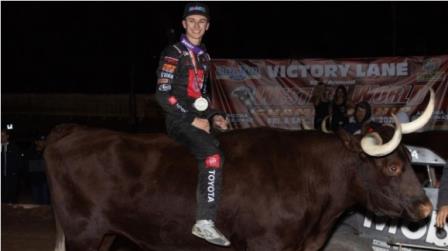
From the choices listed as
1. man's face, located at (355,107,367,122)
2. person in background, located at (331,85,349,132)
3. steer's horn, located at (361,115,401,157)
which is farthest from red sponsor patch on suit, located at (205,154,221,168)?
person in background, located at (331,85,349,132)

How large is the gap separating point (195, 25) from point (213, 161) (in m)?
1.41

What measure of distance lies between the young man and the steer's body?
0.18 metres

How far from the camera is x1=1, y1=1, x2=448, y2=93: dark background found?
36.4m

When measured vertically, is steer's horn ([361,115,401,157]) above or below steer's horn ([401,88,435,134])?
below

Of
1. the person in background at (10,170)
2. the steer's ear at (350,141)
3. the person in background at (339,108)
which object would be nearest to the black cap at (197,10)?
the steer's ear at (350,141)

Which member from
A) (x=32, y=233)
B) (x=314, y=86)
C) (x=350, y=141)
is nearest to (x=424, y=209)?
(x=350, y=141)

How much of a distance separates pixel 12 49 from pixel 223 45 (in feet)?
38.0

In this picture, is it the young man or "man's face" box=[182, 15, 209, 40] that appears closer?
the young man

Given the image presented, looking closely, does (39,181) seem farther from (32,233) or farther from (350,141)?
(350,141)

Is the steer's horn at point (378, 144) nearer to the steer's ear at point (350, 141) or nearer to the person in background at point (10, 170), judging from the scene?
the steer's ear at point (350, 141)

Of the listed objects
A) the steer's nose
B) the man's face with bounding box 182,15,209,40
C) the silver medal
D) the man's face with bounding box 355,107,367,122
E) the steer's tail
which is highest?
the man's face with bounding box 182,15,209,40

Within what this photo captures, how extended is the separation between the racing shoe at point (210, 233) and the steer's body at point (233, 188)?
0.54 ft

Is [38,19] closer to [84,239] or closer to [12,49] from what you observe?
[12,49]

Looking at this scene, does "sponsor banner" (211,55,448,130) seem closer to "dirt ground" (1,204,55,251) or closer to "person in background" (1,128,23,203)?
"dirt ground" (1,204,55,251)
